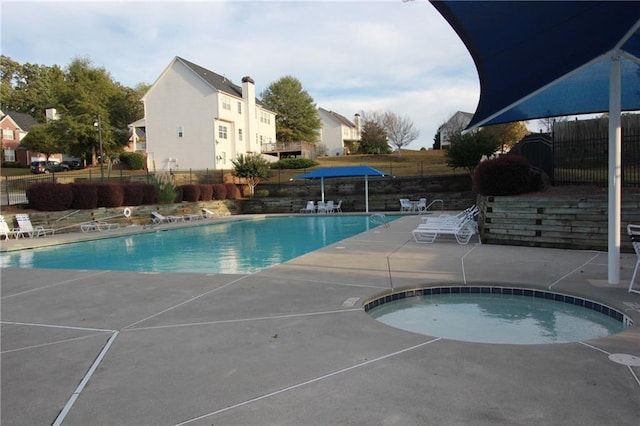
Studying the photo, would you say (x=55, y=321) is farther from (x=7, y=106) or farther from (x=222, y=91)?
(x=7, y=106)

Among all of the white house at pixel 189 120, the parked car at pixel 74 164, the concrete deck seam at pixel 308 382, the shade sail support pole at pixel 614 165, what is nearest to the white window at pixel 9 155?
the parked car at pixel 74 164

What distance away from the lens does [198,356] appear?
11.9 ft

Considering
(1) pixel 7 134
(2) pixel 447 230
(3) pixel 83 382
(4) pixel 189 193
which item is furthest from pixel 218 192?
(1) pixel 7 134

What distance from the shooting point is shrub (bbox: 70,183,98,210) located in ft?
57.0

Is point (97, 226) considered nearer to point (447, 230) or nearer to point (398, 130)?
point (447, 230)

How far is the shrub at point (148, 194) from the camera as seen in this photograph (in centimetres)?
2097

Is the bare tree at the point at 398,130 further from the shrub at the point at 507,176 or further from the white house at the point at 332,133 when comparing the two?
the shrub at the point at 507,176

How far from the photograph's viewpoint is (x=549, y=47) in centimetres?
494

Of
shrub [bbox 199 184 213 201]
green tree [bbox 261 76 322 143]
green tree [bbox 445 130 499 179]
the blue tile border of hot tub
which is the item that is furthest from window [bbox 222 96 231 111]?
the blue tile border of hot tub

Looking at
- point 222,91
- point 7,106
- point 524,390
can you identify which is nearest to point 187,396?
point 524,390

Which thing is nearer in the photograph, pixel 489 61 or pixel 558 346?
pixel 558 346

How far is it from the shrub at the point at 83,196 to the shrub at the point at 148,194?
309 centimetres

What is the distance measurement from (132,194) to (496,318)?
18.7 meters

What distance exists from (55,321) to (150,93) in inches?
1409
